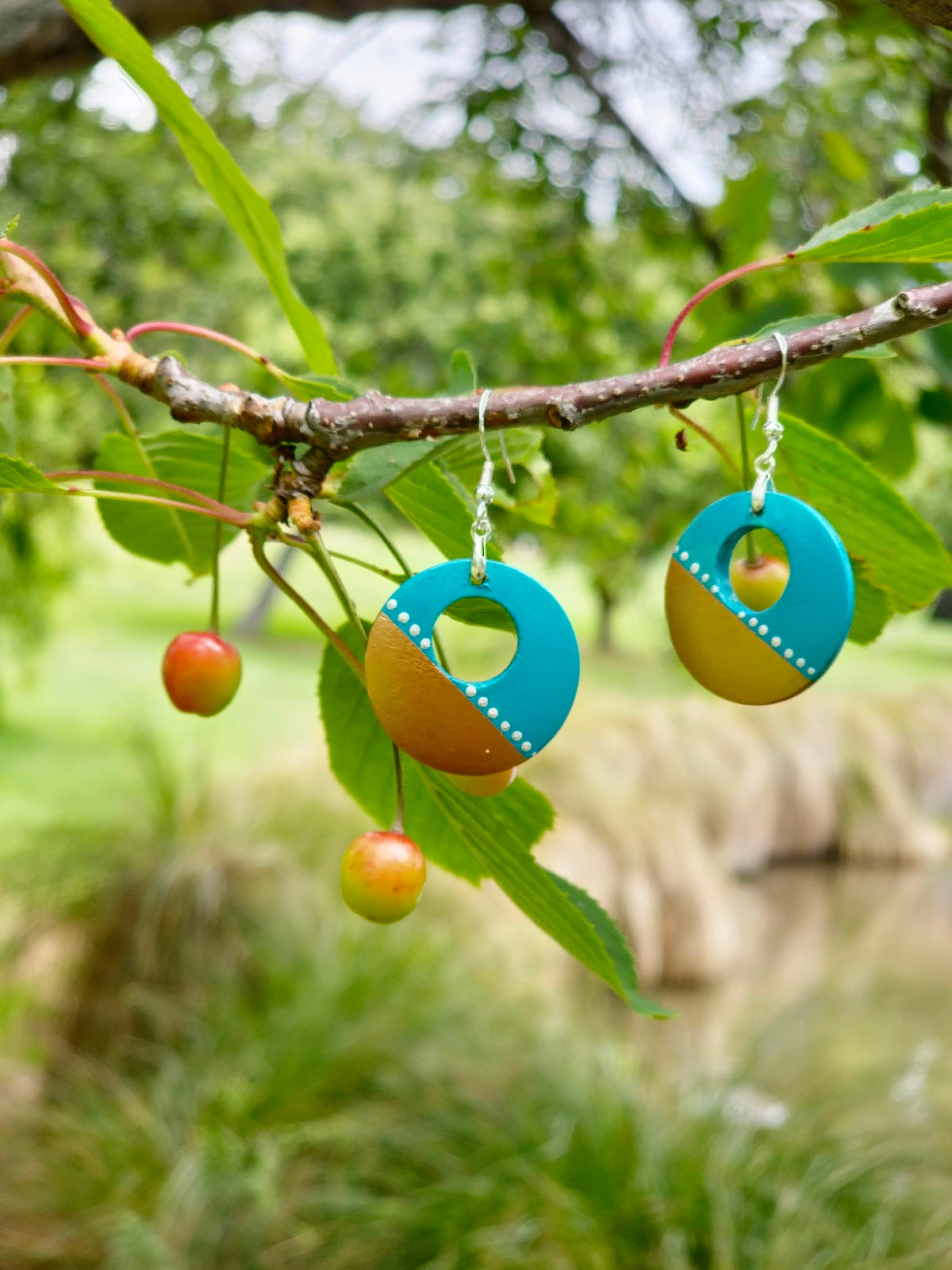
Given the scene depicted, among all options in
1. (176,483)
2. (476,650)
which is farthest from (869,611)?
(476,650)

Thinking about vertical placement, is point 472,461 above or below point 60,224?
below

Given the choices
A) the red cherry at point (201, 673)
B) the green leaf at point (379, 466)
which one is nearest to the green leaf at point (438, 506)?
the green leaf at point (379, 466)

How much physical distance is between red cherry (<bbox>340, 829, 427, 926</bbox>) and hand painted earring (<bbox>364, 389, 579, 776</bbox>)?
0.04 m

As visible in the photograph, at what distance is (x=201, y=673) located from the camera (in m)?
0.54

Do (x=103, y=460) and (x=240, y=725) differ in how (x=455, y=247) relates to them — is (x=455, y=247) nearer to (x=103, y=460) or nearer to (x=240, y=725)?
(x=240, y=725)

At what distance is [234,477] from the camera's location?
2.04 feet

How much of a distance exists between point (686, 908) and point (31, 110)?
328 cm

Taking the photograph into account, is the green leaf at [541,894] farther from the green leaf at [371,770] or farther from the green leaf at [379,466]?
the green leaf at [379,466]

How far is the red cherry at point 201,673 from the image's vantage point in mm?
537

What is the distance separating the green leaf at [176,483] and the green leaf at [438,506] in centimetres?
15

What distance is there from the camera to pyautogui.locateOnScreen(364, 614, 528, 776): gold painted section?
1.32 feet

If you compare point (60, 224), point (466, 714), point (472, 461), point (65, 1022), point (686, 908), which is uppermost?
point (60, 224)

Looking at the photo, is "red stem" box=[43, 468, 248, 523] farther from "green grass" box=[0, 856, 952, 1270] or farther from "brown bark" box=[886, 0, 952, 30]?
"green grass" box=[0, 856, 952, 1270]

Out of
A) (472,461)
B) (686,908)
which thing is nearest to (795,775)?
(686,908)
